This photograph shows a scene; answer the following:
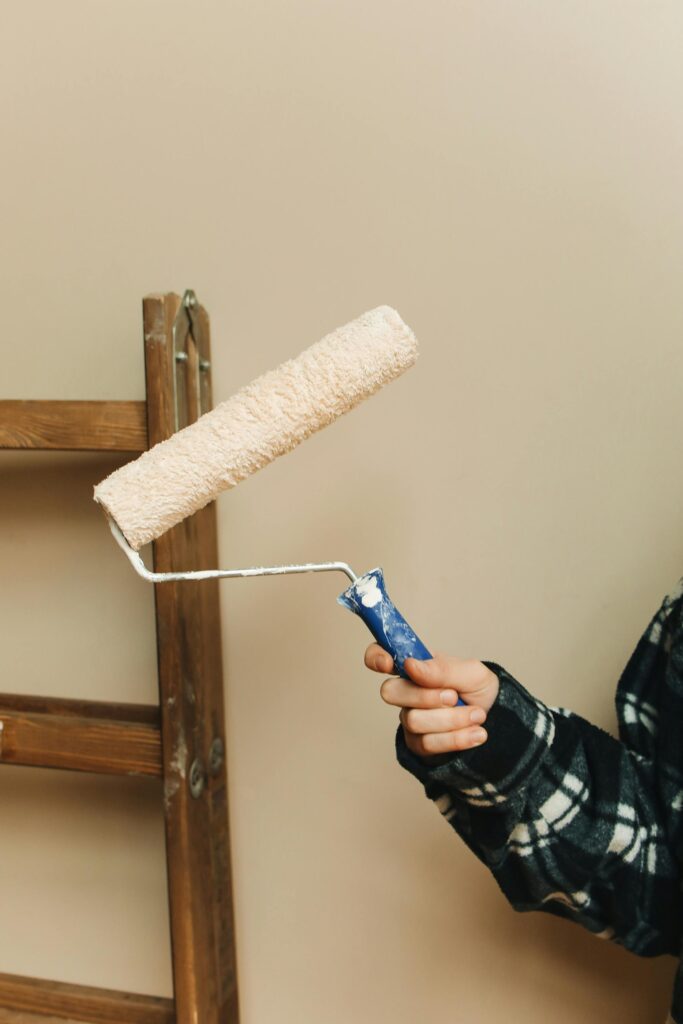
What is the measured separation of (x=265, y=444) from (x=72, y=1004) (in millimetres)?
608

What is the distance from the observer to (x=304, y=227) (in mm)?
799

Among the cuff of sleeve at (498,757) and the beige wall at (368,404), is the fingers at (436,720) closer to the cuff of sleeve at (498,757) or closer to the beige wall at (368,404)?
the cuff of sleeve at (498,757)

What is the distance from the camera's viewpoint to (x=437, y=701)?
575 millimetres

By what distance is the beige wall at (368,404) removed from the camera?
75 centimetres

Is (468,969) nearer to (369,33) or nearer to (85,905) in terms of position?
(85,905)

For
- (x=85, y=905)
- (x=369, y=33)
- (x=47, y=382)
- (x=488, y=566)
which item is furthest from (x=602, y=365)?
(x=85, y=905)

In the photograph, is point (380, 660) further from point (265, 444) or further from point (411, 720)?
point (265, 444)

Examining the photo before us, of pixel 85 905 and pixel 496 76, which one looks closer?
pixel 496 76

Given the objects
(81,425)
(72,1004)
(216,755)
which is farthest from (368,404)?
(72,1004)

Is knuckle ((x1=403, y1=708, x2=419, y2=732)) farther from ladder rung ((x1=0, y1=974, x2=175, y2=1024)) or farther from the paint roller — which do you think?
ladder rung ((x1=0, y1=974, x2=175, y2=1024))

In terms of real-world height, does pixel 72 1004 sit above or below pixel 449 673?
below

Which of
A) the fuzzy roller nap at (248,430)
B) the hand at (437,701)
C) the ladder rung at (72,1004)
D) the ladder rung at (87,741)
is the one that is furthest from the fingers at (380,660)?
the ladder rung at (72,1004)

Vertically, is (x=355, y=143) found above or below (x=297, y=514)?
above

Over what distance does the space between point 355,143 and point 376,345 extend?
0.31 meters
